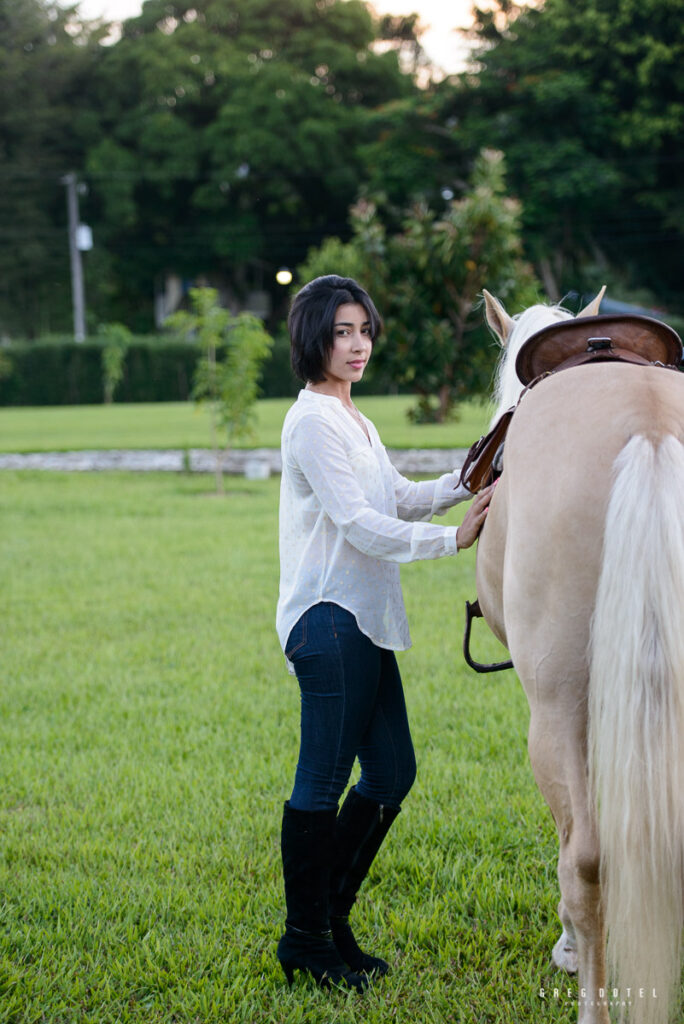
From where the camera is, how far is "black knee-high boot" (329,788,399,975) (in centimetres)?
260

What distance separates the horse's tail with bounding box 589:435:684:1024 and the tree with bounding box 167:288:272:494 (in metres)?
10.7

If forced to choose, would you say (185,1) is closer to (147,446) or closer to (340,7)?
(340,7)

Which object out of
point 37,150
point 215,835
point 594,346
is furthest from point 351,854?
point 37,150

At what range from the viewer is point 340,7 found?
43.9 metres

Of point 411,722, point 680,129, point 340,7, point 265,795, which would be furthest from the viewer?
point 340,7

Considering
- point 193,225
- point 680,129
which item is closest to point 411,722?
point 680,129

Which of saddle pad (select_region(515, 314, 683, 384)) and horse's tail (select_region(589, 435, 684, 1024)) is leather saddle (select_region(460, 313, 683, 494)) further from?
horse's tail (select_region(589, 435, 684, 1024))

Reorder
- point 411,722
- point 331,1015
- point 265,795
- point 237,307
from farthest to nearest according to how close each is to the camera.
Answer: point 237,307 → point 411,722 → point 265,795 → point 331,1015

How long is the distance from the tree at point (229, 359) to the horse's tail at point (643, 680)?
1071cm

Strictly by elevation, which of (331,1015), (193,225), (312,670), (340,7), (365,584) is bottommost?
(331,1015)

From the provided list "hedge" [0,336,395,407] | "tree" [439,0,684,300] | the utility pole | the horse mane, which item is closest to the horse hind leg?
the horse mane

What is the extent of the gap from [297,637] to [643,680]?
3.22ft

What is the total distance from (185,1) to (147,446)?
35.7 metres

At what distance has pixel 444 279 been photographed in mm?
17344
